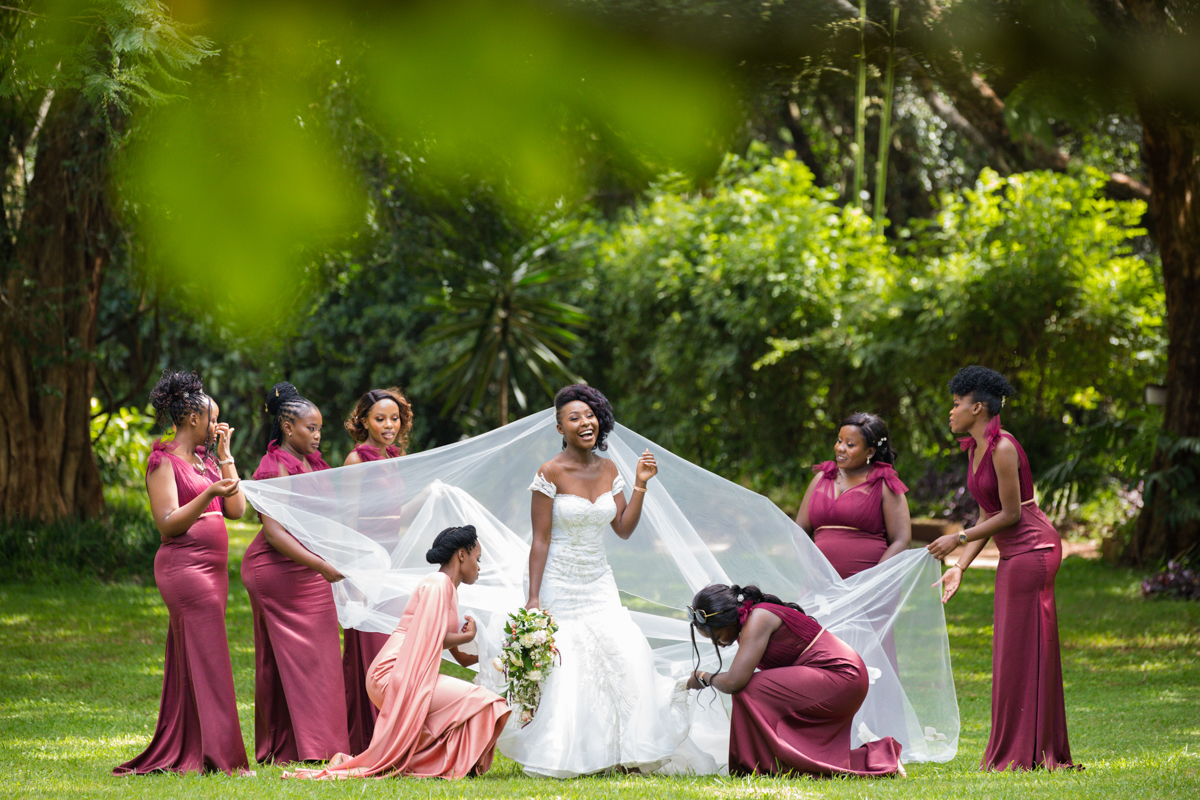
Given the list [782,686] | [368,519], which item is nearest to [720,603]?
[782,686]

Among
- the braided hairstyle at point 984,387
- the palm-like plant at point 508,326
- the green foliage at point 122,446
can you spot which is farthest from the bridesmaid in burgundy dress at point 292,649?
the palm-like plant at point 508,326

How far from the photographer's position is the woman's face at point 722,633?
485cm

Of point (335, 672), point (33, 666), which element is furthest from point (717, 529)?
point (33, 666)

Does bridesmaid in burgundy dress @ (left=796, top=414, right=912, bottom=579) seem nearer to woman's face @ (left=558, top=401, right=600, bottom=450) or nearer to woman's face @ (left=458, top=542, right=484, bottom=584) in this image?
woman's face @ (left=558, top=401, right=600, bottom=450)

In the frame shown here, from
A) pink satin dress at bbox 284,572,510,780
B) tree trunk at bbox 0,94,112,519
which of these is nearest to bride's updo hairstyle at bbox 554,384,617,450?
pink satin dress at bbox 284,572,510,780

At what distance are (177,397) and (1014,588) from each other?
371 centimetres

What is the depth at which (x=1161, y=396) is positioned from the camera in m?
11.8

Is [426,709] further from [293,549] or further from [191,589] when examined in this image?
[191,589]

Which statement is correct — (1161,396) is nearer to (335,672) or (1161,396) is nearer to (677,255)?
(677,255)

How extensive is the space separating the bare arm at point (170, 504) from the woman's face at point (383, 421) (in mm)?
1017

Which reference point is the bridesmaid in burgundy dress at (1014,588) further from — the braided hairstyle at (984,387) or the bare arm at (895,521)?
the bare arm at (895,521)

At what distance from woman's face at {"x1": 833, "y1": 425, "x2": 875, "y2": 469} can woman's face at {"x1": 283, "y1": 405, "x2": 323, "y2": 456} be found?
252 cm

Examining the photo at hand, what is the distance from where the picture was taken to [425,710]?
15.2 feet

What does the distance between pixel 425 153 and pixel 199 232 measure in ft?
0.97
